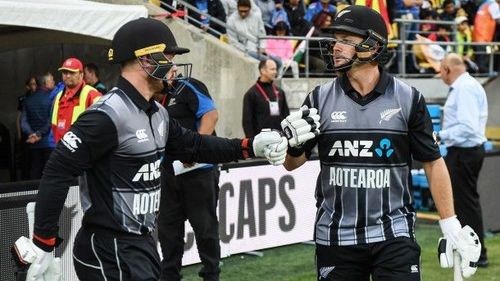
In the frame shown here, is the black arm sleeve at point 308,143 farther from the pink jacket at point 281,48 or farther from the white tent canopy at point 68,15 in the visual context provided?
the pink jacket at point 281,48

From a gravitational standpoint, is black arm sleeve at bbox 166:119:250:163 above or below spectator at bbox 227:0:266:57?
below

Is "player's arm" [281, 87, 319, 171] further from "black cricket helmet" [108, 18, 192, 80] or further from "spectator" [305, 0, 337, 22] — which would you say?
"spectator" [305, 0, 337, 22]

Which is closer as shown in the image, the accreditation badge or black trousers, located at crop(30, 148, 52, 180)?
the accreditation badge

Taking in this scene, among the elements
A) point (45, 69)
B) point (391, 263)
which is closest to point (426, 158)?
point (391, 263)

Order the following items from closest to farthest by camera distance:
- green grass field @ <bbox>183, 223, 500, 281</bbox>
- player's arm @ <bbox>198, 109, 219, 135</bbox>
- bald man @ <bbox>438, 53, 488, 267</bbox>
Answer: player's arm @ <bbox>198, 109, 219, 135</bbox>
green grass field @ <bbox>183, 223, 500, 281</bbox>
bald man @ <bbox>438, 53, 488, 267</bbox>

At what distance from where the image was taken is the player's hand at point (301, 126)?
16.4 ft

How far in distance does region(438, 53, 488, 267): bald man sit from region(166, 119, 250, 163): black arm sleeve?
4.70m

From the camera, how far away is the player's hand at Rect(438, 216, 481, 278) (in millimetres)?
5355

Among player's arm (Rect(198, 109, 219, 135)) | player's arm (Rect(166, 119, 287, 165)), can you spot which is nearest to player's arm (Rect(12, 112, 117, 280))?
player's arm (Rect(166, 119, 287, 165))

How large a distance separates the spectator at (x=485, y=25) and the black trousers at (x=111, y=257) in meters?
15.8

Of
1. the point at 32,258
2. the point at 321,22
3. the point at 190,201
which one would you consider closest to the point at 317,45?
the point at 321,22

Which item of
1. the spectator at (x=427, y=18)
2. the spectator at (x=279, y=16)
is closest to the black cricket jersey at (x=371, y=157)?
the spectator at (x=279, y=16)

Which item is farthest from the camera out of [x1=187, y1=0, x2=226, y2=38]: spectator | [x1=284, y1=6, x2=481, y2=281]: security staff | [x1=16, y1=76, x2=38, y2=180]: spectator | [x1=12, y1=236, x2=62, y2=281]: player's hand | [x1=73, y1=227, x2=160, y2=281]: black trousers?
[x1=187, y1=0, x2=226, y2=38]: spectator

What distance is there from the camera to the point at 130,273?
467 centimetres
